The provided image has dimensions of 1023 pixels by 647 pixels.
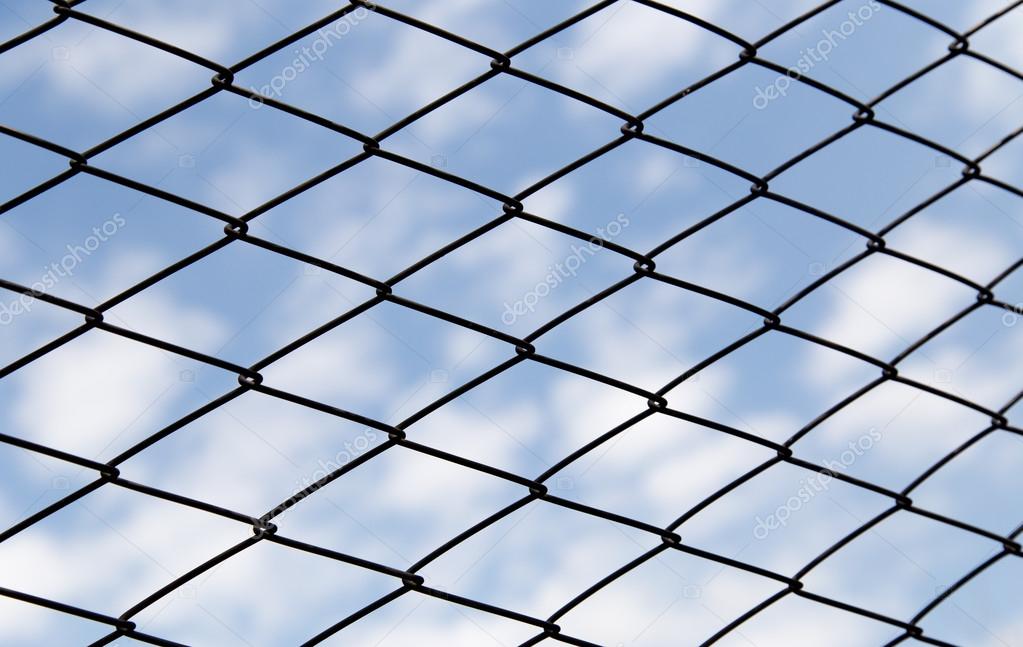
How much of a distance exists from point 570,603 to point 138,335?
915mm

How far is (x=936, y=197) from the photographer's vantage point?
7.31ft

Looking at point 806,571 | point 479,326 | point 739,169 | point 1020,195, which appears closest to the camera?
point 479,326

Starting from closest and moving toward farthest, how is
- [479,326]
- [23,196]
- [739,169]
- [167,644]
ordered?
1. [23,196]
2. [167,644]
3. [479,326]
4. [739,169]

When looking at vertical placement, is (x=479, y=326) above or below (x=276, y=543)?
above

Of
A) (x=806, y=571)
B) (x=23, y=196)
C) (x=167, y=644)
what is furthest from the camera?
(x=806, y=571)

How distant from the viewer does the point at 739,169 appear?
200 cm

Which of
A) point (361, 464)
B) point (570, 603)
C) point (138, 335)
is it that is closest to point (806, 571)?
point (570, 603)

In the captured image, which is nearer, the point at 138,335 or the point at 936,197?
the point at 138,335

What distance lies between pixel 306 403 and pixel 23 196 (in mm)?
527

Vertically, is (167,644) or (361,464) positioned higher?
(361,464)

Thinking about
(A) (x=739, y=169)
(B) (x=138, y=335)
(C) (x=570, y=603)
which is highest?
(A) (x=739, y=169)

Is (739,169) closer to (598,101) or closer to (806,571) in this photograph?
(598,101)

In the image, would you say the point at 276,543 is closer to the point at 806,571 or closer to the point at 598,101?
the point at 598,101

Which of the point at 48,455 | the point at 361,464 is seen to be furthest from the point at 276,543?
the point at 48,455
